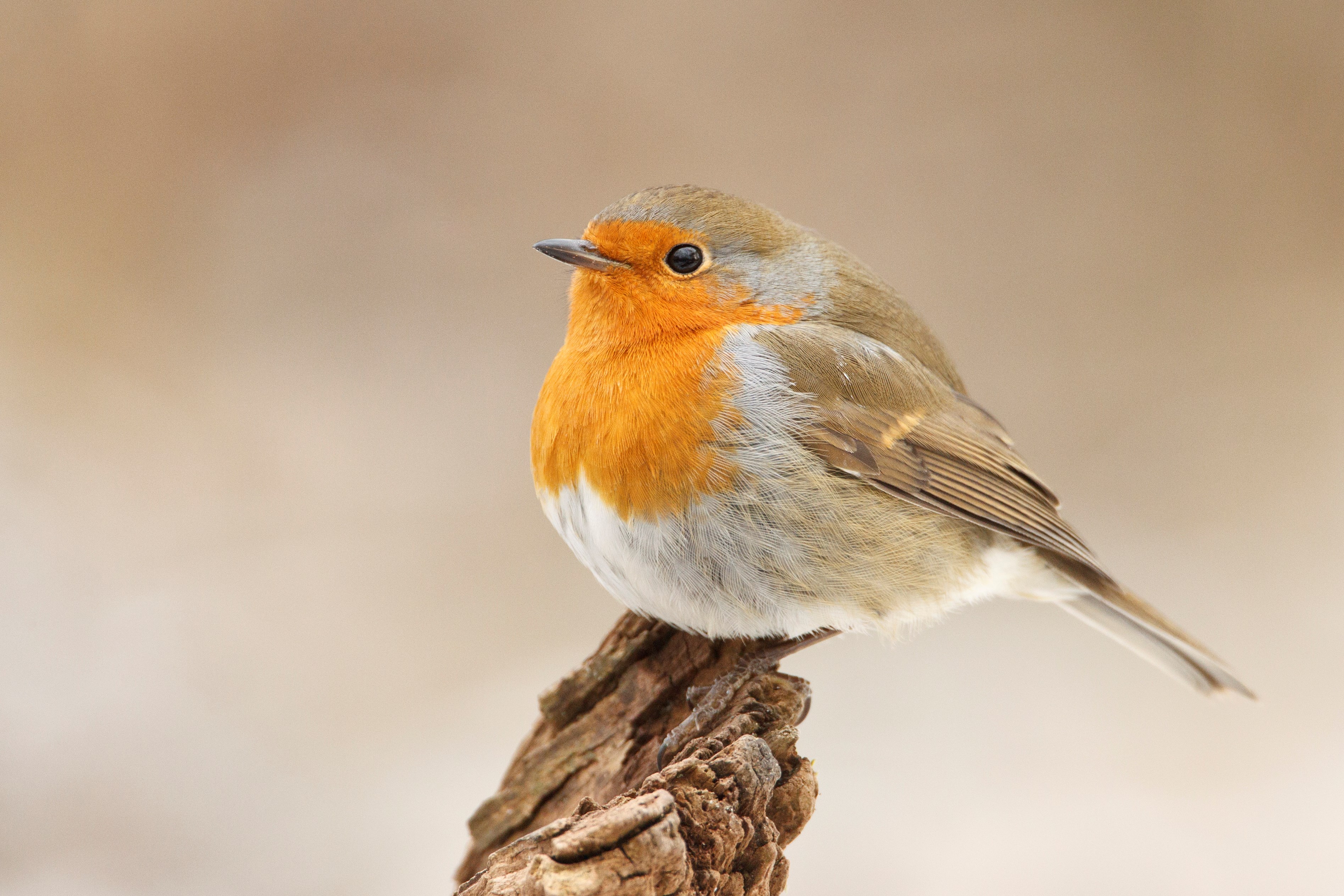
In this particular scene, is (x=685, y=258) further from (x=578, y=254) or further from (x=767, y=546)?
(x=767, y=546)

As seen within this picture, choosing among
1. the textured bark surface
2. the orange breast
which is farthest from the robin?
the textured bark surface

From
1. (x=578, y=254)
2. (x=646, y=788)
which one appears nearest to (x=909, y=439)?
(x=578, y=254)

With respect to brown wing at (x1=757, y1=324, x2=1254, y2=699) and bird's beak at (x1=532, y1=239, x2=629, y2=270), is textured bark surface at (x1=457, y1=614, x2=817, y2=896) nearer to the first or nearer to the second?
brown wing at (x1=757, y1=324, x2=1254, y2=699)

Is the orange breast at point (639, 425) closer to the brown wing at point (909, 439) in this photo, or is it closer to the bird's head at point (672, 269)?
the bird's head at point (672, 269)

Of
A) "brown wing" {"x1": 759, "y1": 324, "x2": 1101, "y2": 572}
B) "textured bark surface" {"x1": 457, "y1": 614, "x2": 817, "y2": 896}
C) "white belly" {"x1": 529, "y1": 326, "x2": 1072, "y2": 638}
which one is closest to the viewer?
"textured bark surface" {"x1": 457, "y1": 614, "x2": 817, "y2": 896}

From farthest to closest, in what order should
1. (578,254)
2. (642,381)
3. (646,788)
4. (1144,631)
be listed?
(1144,631)
(578,254)
(642,381)
(646,788)

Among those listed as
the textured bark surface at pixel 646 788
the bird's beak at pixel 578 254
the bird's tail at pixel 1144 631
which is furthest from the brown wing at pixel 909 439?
the textured bark surface at pixel 646 788
